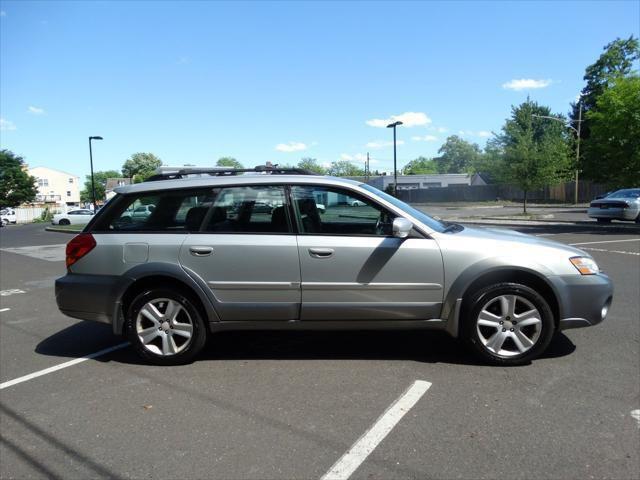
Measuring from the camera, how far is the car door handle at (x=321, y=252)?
4.01 metres

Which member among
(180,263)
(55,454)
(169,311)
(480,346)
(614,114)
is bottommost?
(55,454)

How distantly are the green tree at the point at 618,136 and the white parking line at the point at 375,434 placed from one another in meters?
16.7

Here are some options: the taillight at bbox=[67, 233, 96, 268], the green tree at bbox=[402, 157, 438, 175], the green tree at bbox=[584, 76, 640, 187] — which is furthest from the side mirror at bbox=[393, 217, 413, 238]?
the green tree at bbox=[402, 157, 438, 175]

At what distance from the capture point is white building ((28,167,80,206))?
10881 centimetres

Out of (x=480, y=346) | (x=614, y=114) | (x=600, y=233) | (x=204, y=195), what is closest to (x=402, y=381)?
(x=480, y=346)

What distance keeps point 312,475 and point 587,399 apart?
84.0 inches

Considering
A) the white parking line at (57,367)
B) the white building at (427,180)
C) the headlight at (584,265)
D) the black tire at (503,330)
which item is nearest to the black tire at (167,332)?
the white parking line at (57,367)

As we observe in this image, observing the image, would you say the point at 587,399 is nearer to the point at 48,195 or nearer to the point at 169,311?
the point at 169,311

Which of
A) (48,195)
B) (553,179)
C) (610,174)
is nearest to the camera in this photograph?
(610,174)

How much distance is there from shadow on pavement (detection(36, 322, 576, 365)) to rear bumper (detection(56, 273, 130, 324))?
1.75ft

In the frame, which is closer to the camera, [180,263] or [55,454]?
[55,454]

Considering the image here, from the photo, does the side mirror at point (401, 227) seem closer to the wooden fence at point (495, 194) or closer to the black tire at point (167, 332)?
the black tire at point (167, 332)

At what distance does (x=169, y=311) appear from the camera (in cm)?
417

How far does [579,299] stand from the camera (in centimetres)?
396
